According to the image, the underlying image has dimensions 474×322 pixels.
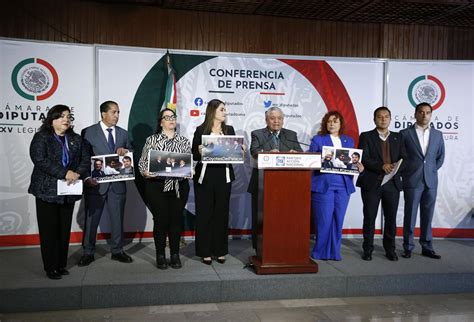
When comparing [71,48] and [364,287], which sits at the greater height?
[71,48]

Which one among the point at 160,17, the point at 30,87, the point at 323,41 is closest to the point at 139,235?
the point at 30,87

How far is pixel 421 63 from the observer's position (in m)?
6.21

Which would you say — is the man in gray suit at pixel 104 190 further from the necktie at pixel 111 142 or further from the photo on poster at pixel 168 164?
the photo on poster at pixel 168 164

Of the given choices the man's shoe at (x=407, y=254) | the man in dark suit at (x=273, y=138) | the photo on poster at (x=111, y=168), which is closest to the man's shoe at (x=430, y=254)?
the man's shoe at (x=407, y=254)

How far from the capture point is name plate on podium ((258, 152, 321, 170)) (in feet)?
13.6

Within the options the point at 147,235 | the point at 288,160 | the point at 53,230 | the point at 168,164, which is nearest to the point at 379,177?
the point at 288,160

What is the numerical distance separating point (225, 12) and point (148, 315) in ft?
12.7

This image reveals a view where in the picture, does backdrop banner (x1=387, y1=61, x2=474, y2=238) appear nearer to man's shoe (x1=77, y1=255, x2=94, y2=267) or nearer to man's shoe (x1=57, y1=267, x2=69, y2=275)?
man's shoe (x1=77, y1=255, x2=94, y2=267)

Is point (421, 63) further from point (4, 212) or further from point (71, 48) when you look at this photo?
point (4, 212)

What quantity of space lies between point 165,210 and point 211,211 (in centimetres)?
46

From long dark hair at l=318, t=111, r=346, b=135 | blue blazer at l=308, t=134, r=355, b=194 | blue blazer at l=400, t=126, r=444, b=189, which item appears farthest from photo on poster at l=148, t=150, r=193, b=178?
blue blazer at l=400, t=126, r=444, b=189

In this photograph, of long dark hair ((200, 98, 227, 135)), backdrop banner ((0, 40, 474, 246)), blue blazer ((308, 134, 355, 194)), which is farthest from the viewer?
backdrop banner ((0, 40, 474, 246))

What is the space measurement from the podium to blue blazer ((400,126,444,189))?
136 cm

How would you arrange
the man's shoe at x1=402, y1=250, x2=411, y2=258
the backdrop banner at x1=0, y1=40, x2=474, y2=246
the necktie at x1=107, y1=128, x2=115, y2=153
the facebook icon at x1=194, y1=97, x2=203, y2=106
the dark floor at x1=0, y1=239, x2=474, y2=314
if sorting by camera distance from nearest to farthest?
the dark floor at x1=0, y1=239, x2=474, y2=314 < the necktie at x1=107, y1=128, x2=115, y2=153 < the man's shoe at x1=402, y1=250, x2=411, y2=258 < the backdrop banner at x1=0, y1=40, x2=474, y2=246 < the facebook icon at x1=194, y1=97, x2=203, y2=106
